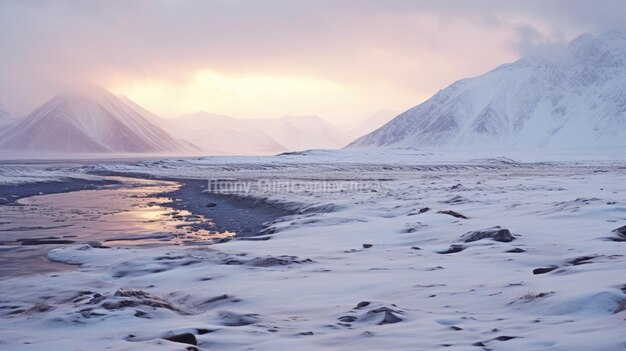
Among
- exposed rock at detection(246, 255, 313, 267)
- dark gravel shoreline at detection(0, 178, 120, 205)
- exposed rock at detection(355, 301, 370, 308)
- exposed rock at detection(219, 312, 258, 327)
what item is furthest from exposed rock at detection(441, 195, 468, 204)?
dark gravel shoreline at detection(0, 178, 120, 205)

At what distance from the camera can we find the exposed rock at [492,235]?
43.9 ft


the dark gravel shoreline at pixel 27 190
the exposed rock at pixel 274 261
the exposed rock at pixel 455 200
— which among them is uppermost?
the exposed rock at pixel 455 200

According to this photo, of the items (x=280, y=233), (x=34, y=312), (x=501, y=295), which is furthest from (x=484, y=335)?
(x=280, y=233)

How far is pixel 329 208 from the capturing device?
25.5 meters

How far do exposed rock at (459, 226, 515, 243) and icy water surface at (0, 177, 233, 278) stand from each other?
7702mm

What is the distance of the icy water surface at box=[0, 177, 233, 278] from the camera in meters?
15.7

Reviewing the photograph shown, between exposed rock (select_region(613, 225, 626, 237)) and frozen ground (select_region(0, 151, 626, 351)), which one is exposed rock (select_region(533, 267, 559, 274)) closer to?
frozen ground (select_region(0, 151, 626, 351))

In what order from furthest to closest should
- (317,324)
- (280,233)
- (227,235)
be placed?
(227,235)
(280,233)
(317,324)

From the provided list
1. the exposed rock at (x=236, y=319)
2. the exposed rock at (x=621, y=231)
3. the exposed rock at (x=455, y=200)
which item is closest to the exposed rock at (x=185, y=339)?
the exposed rock at (x=236, y=319)

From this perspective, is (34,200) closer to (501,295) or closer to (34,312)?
(34,312)

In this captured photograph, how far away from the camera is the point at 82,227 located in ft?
74.1

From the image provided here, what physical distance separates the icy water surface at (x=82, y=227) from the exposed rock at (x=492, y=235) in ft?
25.3

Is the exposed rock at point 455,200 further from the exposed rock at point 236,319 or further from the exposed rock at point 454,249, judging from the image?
the exposed rock at point 236,319

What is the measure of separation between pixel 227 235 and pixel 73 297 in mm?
9995
